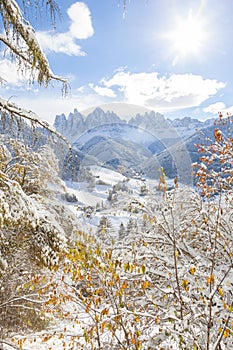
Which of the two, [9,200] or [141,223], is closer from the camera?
[9,200]

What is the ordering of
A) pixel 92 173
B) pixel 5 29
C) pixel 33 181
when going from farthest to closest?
1. pixel 92 173
2. pixel 33 181
3. pixel 5 29

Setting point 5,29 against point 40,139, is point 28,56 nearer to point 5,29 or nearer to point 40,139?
point 5,29

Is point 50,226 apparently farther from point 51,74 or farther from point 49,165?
point 49,165

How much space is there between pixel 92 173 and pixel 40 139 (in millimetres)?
27331

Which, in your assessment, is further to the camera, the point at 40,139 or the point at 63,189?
the point at 63,189

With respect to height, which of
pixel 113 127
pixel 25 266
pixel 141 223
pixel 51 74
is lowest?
pixel 25 266

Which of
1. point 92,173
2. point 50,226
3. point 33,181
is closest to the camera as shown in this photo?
point 50,226

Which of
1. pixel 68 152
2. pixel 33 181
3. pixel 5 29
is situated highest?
pixel 5 29

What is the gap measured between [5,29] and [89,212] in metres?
3.89

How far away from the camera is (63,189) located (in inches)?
468

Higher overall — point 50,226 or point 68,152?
point 68,152

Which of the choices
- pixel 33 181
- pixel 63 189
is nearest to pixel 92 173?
pixel 63 189

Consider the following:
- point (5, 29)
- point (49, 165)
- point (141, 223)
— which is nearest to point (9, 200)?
point (5, 29)

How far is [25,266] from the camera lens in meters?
6.70
